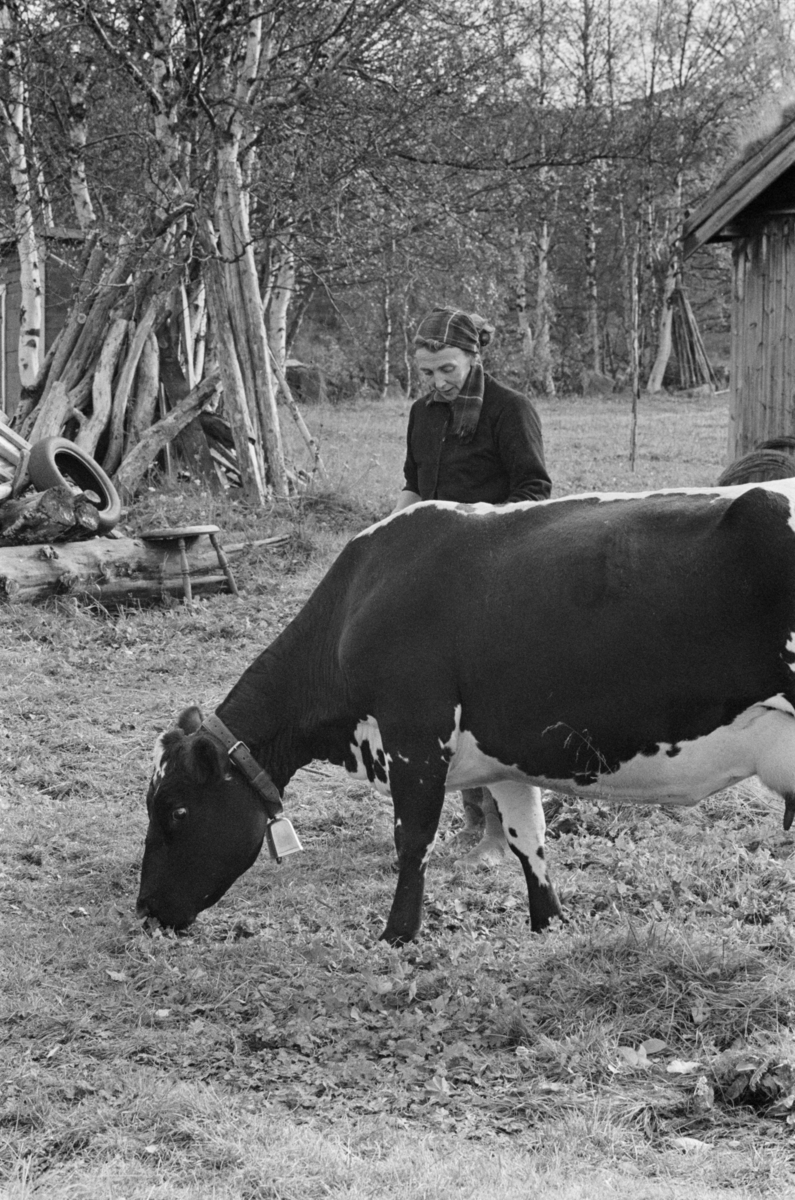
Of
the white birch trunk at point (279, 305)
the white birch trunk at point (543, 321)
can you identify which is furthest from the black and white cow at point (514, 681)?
the white birch trunk at point (543, 321)

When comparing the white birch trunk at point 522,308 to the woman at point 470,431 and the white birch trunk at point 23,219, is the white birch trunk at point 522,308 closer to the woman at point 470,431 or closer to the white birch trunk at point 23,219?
the white birch trunk at point 23,219

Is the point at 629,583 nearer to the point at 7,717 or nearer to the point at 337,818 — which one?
the point at 337,818

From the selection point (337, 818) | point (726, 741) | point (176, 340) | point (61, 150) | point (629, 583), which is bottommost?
point (337, 818)

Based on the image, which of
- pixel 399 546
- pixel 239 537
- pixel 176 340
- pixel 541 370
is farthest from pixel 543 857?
pixel 541 370

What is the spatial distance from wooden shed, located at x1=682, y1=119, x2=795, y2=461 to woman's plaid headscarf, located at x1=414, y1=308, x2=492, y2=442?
3977 mm

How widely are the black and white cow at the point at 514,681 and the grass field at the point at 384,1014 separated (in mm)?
368

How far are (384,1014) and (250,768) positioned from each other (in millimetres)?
1185

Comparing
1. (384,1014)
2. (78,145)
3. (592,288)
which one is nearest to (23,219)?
(78,145)

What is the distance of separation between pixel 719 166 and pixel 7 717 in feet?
90.5

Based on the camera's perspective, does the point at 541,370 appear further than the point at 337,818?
Yes

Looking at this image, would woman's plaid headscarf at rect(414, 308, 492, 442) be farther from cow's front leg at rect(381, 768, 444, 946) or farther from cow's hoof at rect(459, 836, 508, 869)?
cow's hoof at rect(459, 836, 508, 869)

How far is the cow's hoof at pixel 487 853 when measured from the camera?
19.2 ft

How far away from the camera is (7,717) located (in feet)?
26.5

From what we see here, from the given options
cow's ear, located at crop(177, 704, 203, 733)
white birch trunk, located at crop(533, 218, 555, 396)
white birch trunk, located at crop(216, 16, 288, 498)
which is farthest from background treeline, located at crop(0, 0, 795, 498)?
white birch trunk, located at crop(533, 218, 555, 396)
